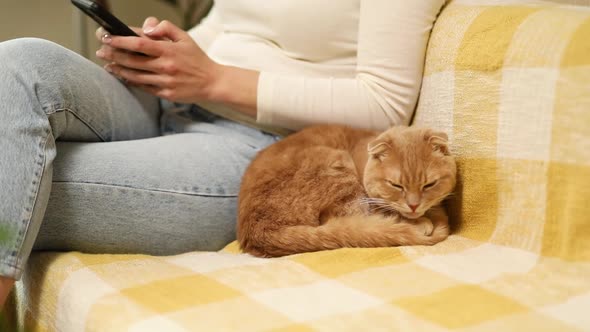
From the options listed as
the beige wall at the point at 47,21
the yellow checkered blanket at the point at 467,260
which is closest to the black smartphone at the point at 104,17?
the yellow checkered blanket at the point at 467,260

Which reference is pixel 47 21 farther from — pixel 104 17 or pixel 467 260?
pixel 467 260

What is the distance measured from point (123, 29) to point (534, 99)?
867 millimetres

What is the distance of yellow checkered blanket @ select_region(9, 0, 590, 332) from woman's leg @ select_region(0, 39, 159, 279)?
138 mm

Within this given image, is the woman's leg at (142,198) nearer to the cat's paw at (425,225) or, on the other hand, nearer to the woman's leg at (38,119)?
the woman's leg at (38,119)

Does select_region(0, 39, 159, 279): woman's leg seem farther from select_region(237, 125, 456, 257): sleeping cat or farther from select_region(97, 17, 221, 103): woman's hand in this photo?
select_region(237, 125, 456, 257): sleeping cat

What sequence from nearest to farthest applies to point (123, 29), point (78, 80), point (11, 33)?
point (78, 80) < point (123, 29) < point (11, 33)

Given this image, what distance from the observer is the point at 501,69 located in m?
1.03

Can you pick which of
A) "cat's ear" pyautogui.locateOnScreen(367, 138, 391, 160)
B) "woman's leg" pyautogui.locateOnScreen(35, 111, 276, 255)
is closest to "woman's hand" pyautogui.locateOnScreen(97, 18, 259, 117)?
"woman's leg" pyautogui.locateOnScreen(35, 111, 276, 255)

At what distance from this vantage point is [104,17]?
1.24 m

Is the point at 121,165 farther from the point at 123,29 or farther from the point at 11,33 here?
the point at 11,33

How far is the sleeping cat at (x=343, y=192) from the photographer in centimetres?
108

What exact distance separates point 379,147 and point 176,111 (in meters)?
0.57

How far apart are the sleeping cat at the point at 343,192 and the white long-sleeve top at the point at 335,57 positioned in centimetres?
6

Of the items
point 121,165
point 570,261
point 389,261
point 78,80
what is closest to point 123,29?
point 78,80
